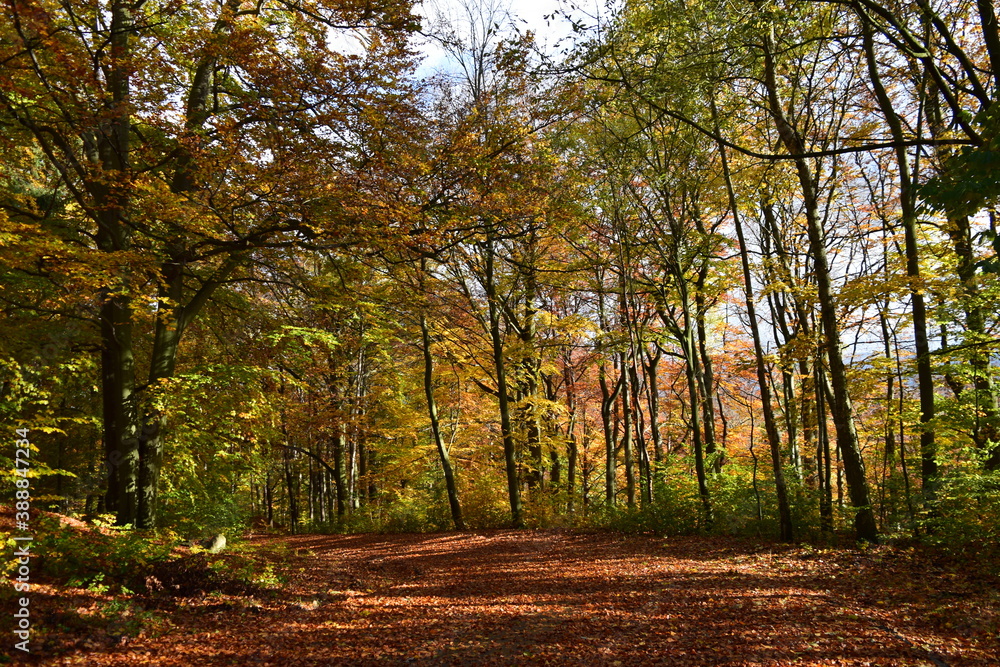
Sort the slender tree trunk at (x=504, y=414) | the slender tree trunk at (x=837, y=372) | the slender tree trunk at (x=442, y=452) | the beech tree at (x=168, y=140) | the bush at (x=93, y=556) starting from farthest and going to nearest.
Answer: the slender tree trunk at (x=442, y=452)
the slender tree trunk at (x=504, y=414)
the slender tree trunk at (x=837, y=372)
the beech tree at (x=168, y=140)
the bush at (x=93, y=556)

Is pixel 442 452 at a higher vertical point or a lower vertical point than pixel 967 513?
higher

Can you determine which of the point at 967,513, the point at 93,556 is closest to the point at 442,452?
the point at 93,556

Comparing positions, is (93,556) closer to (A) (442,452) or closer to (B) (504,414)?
(B) (504,414)

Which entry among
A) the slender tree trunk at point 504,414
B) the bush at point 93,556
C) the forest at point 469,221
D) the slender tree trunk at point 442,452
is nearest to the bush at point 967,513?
the forest at point 469,221

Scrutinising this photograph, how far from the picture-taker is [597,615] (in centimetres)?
593

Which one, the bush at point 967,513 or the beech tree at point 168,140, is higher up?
the beech tree at point 168,140

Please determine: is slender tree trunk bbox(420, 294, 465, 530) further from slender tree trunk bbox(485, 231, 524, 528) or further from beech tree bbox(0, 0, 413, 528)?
beech tree bbox(0, 0, 413, 528)

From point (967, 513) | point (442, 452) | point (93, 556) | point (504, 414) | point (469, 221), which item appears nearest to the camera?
point (93, 556)

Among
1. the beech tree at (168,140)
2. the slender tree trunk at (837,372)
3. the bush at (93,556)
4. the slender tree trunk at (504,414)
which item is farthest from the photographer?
the slender tree trunk at (504,414)

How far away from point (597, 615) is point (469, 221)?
582 centimetres

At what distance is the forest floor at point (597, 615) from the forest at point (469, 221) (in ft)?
4.89

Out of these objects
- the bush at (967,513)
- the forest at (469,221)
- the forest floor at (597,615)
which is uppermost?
the forest at (469,221)

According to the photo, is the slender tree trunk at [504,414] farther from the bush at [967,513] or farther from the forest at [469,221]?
the bush at [967,513]

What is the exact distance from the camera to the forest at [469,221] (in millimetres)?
6875
